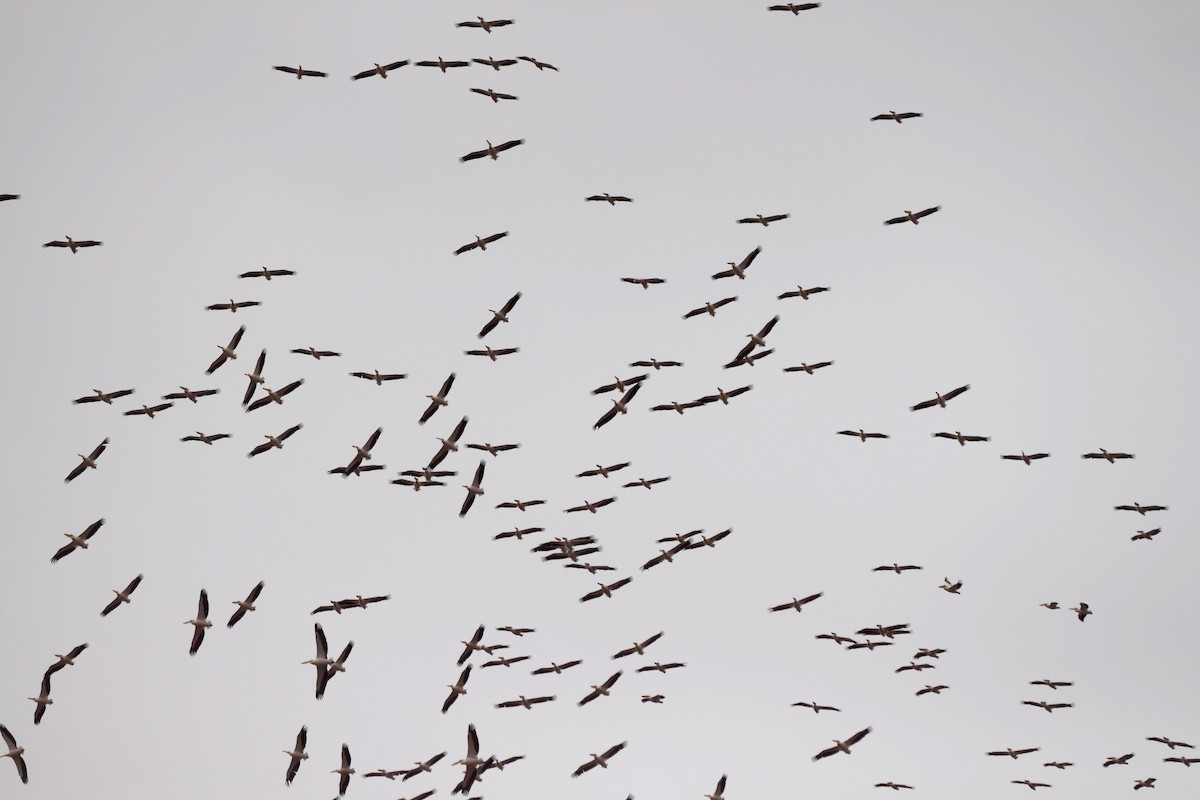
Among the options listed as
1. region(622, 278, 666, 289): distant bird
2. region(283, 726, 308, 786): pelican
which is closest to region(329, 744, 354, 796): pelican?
region(283, 726, 308, 786): pelican

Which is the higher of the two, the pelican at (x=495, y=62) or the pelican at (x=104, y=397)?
the pelican at (x=495, y=62)

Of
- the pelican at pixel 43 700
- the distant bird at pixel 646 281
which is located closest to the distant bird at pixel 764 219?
the distant bird at pixel 646 281

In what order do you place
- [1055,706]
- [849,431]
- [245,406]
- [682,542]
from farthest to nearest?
[1055,706] → [849,431] → [682,542] → [245,406]

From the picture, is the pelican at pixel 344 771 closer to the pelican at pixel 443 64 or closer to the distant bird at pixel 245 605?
the distant bird at pixel 245 605

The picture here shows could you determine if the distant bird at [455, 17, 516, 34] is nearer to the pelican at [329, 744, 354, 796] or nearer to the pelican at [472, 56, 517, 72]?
the pelican at [472, 56, 517, 72]

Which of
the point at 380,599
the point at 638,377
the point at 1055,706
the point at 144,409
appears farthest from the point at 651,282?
the point at 1055,706

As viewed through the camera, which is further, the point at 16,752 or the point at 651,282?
the point at 651,282

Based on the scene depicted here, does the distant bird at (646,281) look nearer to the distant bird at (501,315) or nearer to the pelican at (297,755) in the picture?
the distant bird at (501,315)

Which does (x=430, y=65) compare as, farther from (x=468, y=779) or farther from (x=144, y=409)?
(x=468, y=779)

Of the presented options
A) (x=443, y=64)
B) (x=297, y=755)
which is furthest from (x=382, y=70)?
(x=297, y=755)

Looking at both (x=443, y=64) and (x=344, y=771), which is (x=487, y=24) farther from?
(x=344, y=771)

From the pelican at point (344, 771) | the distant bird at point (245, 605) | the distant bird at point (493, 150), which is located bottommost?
the pelican at point (344, 771)

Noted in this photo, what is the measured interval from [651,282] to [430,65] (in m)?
12.9

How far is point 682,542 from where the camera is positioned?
6209cm
